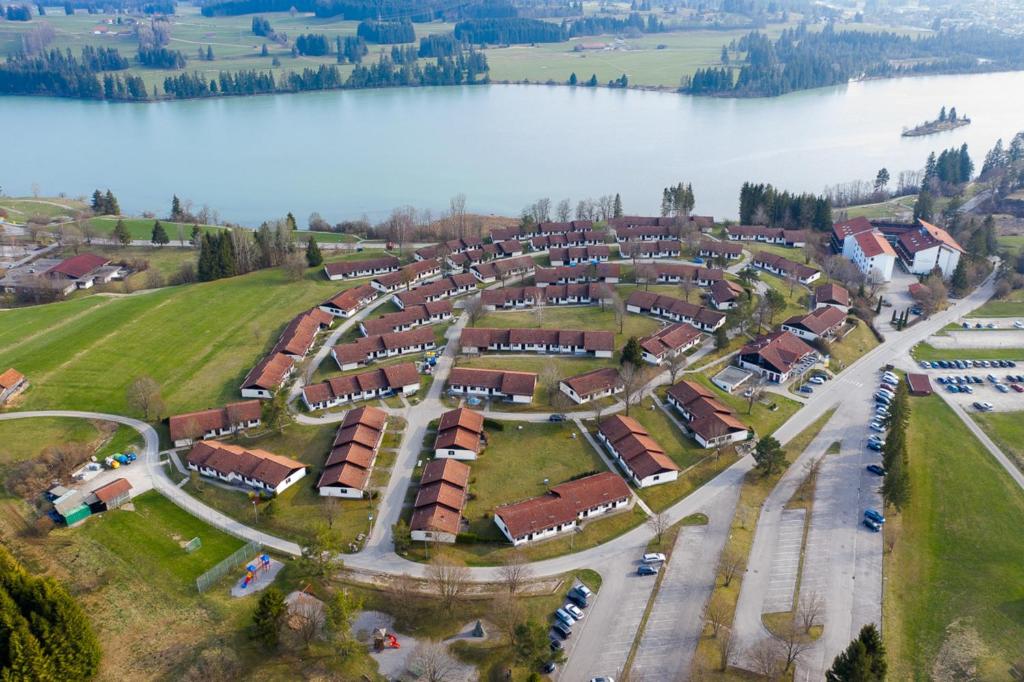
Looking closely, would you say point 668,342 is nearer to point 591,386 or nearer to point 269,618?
point 591,386

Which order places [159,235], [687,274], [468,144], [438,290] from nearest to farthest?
[438,290] → [687,274] → [159,235] → [468,144]

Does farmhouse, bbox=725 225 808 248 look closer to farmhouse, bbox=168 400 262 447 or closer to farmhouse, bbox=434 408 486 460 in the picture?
farmhouse, bbox=434 408 486 460

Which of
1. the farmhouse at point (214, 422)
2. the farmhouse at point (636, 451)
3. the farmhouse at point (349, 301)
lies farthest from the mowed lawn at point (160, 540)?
the farmhouse at point (349, 301)

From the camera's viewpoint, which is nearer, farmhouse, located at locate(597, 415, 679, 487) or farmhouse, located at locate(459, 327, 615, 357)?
farmhouse, located at locate(597, 415, 679, 487)

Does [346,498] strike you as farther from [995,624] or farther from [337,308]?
[995,624]

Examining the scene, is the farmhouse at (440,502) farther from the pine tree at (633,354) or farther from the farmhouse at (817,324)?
the farmhouse at (817,324)

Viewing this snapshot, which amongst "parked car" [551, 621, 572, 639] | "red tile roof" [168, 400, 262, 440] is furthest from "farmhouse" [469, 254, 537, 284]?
"parked car" [551, 621, 572, 639]

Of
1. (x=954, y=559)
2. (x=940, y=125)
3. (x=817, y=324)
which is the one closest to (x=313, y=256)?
(x=817, y=324)

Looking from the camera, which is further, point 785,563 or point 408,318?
point 408,318
